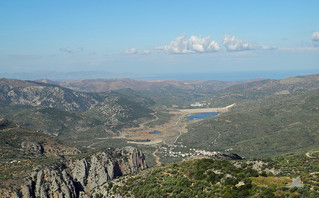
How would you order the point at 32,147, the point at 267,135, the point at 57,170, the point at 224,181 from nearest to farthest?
the point at 224,181 < the point at 57,170 < the point at 32,147 < the point at 267,135

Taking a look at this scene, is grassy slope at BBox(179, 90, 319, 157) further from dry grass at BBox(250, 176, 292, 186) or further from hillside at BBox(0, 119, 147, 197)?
dry grass at BBox(250, 176, 292, 186)

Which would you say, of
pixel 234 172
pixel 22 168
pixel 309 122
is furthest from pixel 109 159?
pixel 309 122

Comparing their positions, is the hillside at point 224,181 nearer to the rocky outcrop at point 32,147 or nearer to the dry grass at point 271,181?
the dry grass at point 271,181

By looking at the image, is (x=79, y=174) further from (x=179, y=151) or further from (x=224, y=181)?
(x=179, y=151)

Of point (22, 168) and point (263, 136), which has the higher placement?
point (22, 168)

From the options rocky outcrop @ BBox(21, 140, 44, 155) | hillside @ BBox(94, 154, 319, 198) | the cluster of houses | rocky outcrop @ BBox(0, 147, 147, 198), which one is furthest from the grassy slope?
rocky outcrop @ BBox(21, 140, 44, 155)

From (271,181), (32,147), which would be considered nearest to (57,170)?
(32,147)

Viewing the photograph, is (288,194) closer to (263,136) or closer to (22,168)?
(22,168)

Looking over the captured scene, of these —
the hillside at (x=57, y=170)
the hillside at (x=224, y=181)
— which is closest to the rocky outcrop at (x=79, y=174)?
the hillside at (x=57, y=170)

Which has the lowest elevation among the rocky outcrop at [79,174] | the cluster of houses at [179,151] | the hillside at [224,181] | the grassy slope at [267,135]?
the cluster of houses at [179,151]
